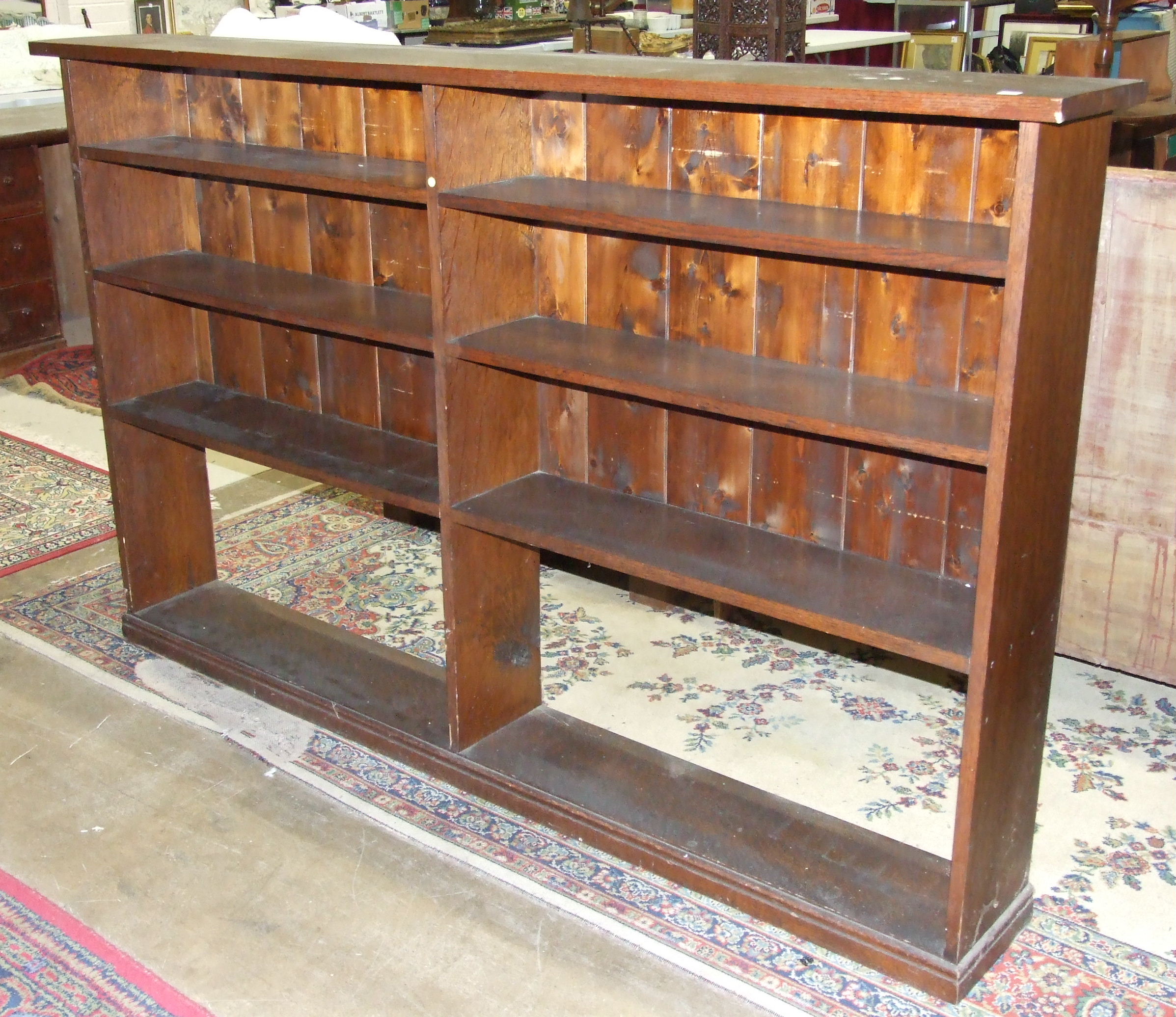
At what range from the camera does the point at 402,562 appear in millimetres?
3820

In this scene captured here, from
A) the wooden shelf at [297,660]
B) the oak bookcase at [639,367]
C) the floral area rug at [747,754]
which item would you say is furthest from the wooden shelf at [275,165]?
the floral area rug at [747,754]

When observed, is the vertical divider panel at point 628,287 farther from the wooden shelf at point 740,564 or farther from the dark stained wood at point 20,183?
the dark stained wood at point 20,183

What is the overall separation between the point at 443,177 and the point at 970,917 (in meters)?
1.54

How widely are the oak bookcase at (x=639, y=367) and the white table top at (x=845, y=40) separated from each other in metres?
3.90

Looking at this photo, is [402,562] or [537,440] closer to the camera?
[537,440]

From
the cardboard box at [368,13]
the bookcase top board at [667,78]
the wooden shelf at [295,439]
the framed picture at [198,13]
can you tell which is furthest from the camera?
the cardboard box at [368,13]

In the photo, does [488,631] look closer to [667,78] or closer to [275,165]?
[275,165]

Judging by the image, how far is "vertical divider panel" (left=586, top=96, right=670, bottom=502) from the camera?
8.11ft

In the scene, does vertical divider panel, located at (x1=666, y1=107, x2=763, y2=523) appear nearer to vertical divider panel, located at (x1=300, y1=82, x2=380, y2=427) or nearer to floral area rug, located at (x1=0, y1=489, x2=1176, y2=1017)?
floral area rug, located at (x1=0, y1=489, x2=1176, y2=1017)

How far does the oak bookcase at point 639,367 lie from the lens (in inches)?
80.0

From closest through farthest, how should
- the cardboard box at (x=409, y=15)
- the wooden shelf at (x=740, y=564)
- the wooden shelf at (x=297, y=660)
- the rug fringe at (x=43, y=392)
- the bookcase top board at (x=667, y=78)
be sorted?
the bookcase top board at (x=667, y=78)
the wooden shelf at (x=740, y=564)
the wooden shelf at (x=297, y=660)
the rug fringe at (x=43, y=392)
the cardboard box at (x=409, y=15)

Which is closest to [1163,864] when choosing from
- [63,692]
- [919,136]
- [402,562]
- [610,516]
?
[610,516]

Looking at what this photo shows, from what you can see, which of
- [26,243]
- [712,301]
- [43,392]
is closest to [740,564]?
[712,301]

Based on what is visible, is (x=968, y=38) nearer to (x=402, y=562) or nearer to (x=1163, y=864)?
(x=402, y=562)
